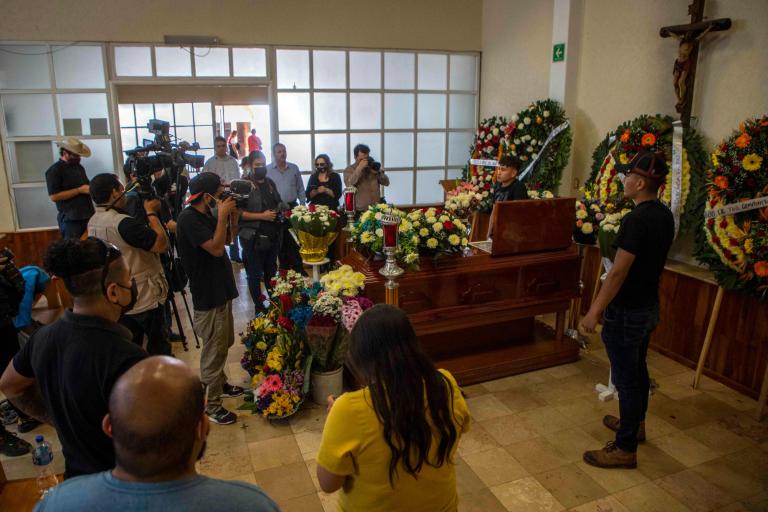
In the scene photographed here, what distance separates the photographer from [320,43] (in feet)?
21.2

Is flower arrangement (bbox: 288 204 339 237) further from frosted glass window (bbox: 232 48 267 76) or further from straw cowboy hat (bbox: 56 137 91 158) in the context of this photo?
frosted glass window (bbox: 232 48 267 76)

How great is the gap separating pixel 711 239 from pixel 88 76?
5.95 metres

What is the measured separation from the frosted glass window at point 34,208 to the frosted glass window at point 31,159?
117 millimetres

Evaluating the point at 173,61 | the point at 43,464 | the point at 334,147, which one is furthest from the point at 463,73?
the point at 43,464

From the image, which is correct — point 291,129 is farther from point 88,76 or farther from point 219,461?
point 219,461

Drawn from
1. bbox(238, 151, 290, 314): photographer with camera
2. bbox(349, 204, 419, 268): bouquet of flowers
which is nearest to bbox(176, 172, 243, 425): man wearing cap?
bbox(349, 204, 419, 268): bouquet of flowers

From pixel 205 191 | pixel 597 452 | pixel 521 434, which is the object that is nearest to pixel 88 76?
pixel 205 191

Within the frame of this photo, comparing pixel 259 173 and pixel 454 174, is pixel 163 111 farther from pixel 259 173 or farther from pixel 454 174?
pixel 454 174

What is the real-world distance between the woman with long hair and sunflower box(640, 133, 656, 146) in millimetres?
2894

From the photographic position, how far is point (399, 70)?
22.8 feet

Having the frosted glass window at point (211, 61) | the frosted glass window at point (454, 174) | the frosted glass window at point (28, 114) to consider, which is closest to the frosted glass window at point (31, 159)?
the frosted glass window at point (28, 114)

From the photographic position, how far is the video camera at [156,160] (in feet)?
11.1

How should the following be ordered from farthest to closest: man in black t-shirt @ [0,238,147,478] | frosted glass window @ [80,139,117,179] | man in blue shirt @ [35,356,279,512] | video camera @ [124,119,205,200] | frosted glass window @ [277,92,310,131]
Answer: frosted glass window @ [277,92,310,131] → frosted glass window @ [80,139,117,179] → video camera @ [124,119,205,200] → man in black t-shirt @ [0,238,147,478] → man in blue shirt @ [35,356,279,512]

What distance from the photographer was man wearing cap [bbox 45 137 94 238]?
4.64m
